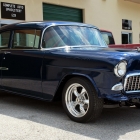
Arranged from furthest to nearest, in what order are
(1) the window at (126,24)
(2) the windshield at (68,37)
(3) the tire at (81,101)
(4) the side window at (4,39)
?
1. (1) the window at (126,24)
2. (4) the side window at (4,39)
3. (2) the windshield at (68,37)
4. (3) the tire at (81,101)

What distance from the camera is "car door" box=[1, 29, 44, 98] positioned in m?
4.99

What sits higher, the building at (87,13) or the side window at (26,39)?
the building at (87,13)

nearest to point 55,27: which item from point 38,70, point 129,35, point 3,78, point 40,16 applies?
point 38,70

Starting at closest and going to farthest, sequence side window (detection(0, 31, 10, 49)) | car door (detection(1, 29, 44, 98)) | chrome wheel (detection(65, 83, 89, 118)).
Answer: chrome wheel (detection(65, 83, 89, 118)) < car door (detection(1, 29, 44, 98)) < side window (detection(0, 31, 10, 49))

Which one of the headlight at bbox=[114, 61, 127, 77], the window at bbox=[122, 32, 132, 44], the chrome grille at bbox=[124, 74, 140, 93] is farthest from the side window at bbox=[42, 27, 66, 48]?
the window at bbox=[122, 32, 132, 44]

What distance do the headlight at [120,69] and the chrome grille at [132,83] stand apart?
0.38ft

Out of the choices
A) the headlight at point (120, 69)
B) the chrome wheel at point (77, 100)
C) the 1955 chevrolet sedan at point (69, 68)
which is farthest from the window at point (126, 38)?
the headlight at point (120, 69)

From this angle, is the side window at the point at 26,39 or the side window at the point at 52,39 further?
the side window at the point at 26,39

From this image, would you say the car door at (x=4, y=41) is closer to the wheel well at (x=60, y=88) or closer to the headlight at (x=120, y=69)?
the wheel well at (x=60, y=88)

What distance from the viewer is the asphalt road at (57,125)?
393 centimetres

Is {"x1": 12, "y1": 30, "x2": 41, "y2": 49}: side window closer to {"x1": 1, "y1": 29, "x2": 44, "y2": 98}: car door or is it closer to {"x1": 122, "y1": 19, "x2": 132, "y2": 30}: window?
{"x1": 1, "y1": 29, "x2": 44, "y2": 98}: car door

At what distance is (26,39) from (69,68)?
4.45 ft

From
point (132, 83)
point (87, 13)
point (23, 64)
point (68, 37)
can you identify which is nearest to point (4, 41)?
point (23, 64)

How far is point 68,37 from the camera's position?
520 cm
